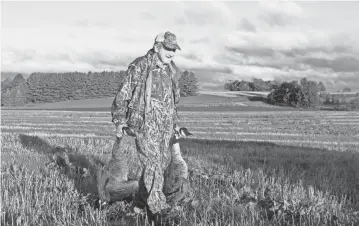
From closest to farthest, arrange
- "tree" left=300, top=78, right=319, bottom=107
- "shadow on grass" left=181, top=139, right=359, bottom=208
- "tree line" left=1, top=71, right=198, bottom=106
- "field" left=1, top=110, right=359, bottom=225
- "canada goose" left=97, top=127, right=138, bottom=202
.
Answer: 1. "field" left=1, top=110, right=359, bottom=225
2. "canada goose" left=97, top=127, right=138, bottom=202
3. "shadow on grass" left=181, top=139, right=359, bottom=208
4. "tree" left=300, top=78, right=319, bottom=107
5. "tree line" left=1, top=71, right=198, bottom=106

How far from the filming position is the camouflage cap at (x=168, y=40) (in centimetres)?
633

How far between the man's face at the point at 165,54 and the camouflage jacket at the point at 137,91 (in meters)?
0.08

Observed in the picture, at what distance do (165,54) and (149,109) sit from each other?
871 millimetres

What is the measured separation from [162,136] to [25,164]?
16.4 ft

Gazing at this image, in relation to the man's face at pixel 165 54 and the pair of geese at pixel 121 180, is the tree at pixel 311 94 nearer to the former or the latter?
the pair of geese at pixel 121 180

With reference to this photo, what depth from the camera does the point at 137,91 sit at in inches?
253

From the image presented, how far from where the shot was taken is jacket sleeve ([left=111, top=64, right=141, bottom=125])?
640 cm

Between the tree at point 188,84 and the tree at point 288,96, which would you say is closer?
the tree at point 288,96

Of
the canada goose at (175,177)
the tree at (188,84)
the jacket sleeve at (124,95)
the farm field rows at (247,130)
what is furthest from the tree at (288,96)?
the jacket sleeve at (124,95)

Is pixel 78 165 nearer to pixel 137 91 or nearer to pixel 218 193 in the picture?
pixel 218 193

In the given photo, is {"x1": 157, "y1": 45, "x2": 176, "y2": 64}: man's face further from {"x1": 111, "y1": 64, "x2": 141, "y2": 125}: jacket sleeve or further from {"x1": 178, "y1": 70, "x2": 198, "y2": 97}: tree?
{"x1": 178, "y1": 70, "x2": 198, "y2": 97}: tree

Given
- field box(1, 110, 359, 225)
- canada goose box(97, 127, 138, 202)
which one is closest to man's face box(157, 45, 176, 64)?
canada goose box(97, 127, 138, 202)

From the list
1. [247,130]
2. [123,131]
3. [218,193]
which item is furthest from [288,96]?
[123,131]

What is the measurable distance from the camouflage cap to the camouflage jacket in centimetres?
27
